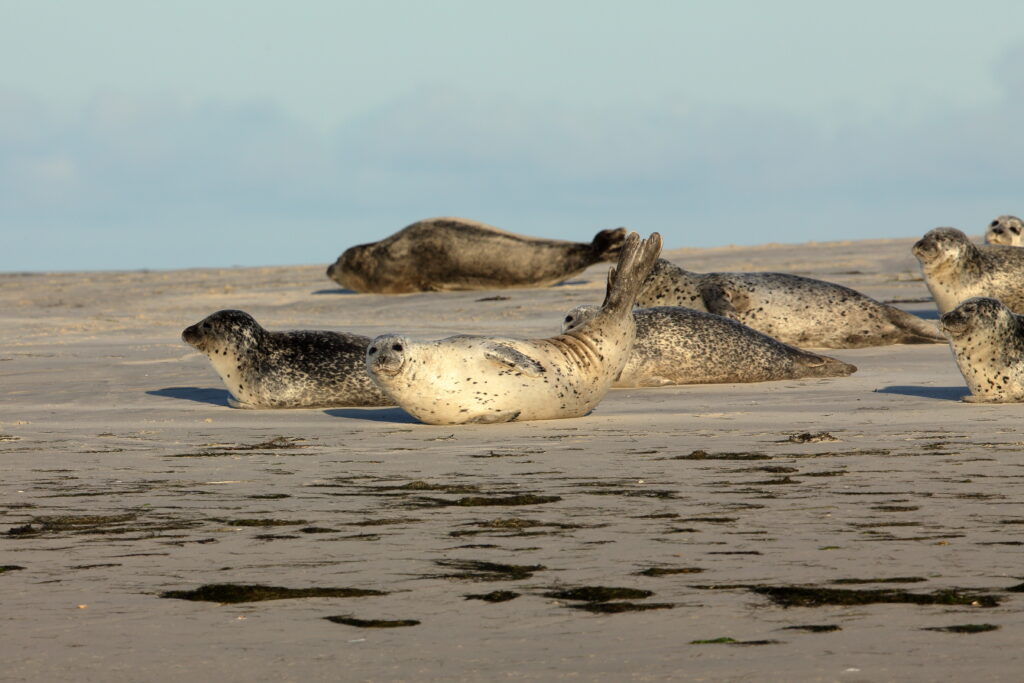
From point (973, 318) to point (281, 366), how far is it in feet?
13.3

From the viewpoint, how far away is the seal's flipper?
294 inches

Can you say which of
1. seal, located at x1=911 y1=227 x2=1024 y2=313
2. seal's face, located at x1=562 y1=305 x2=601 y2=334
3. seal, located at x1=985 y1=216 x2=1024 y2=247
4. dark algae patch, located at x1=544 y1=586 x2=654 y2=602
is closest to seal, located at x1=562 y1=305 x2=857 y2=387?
seal's face, located at x1=562 y1=305 x2=601 y2=334

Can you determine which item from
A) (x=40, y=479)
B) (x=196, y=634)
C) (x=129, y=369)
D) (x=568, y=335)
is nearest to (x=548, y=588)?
(x=196, y=634)

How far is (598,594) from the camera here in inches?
138

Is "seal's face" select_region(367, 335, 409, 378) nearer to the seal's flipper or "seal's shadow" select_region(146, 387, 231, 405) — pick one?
the seal's flipper

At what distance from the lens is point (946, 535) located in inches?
162

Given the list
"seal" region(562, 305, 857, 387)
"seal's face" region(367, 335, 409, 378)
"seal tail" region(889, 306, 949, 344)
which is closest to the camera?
"seal's face" region(367, 335, 409, 378)

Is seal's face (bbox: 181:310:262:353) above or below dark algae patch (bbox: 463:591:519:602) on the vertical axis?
above

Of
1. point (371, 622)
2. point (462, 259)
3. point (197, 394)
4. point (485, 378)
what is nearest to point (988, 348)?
point (485, 378)

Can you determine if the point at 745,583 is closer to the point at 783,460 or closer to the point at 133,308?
the point at 783,460

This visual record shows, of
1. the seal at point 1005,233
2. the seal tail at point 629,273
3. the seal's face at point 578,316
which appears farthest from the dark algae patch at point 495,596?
the seal at point 1005,233

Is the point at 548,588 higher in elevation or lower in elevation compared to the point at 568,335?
lower

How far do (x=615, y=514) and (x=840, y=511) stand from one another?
0.70 meters

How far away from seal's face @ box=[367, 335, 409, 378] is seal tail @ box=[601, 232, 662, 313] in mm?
1267
